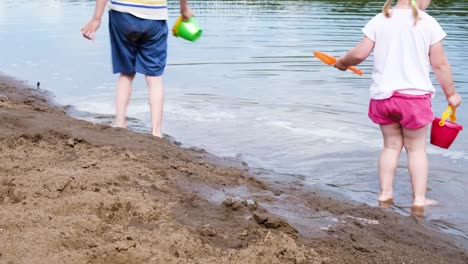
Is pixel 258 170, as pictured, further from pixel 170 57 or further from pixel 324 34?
pixel 324 34

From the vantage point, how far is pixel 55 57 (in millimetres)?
12156

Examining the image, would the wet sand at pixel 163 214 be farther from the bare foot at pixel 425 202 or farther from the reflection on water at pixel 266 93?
the reflection on water at pixel 266 93

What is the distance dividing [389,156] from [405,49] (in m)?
0.78

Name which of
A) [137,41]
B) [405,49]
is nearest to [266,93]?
[137,41]

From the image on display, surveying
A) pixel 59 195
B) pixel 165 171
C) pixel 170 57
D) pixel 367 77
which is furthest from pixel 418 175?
pixel 170 57

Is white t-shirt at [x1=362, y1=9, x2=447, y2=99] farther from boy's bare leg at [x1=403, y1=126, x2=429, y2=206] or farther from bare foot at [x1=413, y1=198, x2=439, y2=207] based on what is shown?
bare foot at [x1=413, y1=198, x2=439, y2=207]

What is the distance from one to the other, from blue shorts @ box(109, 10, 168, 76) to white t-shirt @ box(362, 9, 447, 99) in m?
2.02

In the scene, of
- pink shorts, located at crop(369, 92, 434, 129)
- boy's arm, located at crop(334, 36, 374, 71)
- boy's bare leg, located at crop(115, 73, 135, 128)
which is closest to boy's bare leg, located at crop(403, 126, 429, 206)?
pink shorts, located at crop(369, 92, 434, 129)

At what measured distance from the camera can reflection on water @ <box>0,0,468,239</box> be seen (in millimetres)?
6094

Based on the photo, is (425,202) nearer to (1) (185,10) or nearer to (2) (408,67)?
(2) (408,67)

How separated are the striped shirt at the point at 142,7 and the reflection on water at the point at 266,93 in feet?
4.56

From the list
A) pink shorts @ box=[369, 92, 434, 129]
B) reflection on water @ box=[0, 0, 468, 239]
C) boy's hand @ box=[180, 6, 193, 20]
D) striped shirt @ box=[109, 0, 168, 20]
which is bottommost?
reflection on water @ box=[0, 0, 468, 239]

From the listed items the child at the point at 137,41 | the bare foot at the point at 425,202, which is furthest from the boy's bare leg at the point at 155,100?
the bare foot at the point at 425,202

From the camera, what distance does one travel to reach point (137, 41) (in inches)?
245
